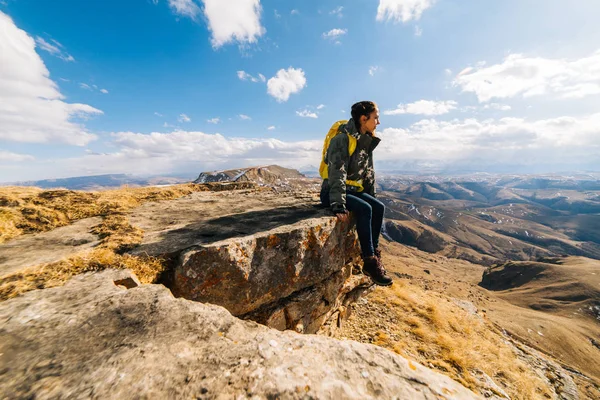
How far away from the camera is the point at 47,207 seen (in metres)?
7.31

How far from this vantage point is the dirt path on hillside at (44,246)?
4641 millimetres

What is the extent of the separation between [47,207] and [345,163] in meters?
9.24

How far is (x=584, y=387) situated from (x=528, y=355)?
600 inches

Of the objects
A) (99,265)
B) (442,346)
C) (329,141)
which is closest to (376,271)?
(329,141)

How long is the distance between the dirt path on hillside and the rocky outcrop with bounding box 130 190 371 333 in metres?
1.26

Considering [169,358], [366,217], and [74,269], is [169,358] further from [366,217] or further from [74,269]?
[366,217]

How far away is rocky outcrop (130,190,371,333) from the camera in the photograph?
5926mm

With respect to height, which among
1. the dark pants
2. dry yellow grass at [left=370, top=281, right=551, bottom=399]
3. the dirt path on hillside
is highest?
the dirt path on hillside

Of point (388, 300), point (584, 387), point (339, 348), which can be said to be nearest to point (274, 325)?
point (339, 348)

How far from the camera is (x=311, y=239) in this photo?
25.5ft

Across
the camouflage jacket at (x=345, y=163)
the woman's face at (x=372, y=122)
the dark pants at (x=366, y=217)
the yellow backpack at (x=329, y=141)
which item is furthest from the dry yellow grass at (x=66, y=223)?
the woman's face at (x=372, y=122)

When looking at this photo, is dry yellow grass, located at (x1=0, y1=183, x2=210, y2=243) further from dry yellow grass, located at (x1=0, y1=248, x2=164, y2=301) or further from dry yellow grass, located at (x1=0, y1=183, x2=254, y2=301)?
dry yellow grass, located at (x1=0, y1=248, x2=164, y2=301)

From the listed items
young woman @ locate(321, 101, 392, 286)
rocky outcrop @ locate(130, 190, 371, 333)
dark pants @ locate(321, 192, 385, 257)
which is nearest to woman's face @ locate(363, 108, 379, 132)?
young woman @ locate(321, 101, 392, 286)

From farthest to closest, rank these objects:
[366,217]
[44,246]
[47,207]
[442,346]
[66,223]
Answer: [442,346] < [366,217] < [47,207] < [66,223] < [44,246]
